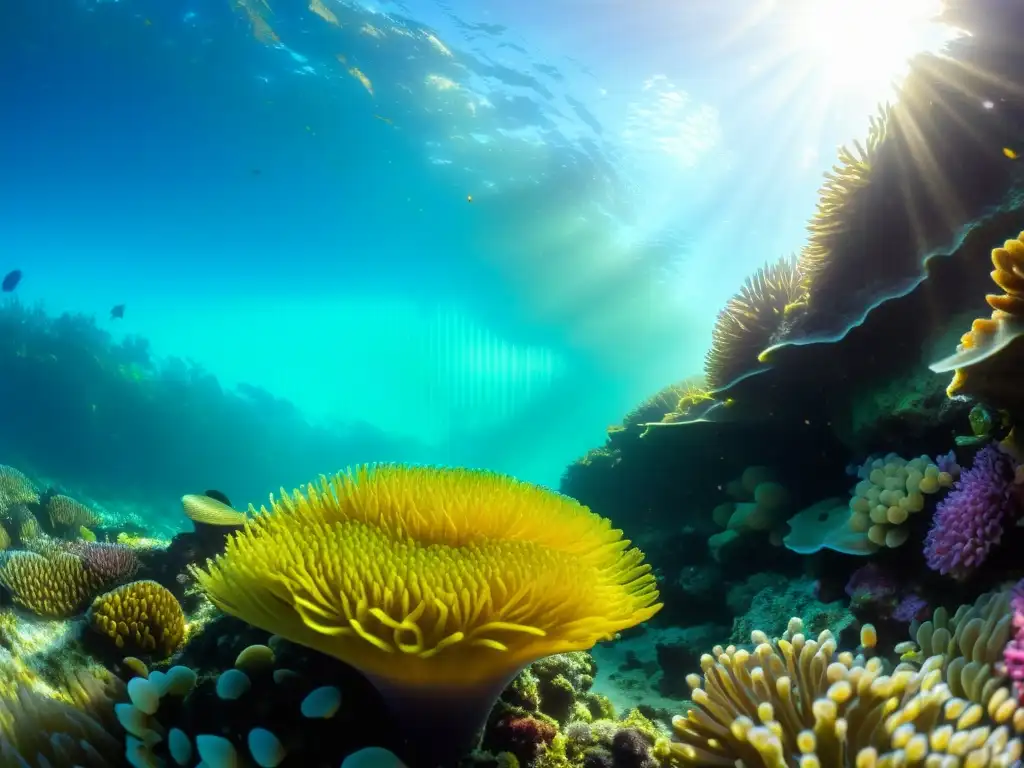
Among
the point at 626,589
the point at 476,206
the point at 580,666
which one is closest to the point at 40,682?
the point at 580,666

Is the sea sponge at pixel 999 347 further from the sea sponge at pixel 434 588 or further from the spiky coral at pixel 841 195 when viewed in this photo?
the spiky coral at pixel 841 195

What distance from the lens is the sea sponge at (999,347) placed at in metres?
2.36

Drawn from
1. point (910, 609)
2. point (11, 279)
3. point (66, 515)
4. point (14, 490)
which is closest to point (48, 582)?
point (66, 515)

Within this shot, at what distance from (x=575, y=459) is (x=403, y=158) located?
52.9 feet

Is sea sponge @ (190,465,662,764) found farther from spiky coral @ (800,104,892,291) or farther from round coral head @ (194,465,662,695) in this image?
spiky coral @ (800,104,892,291)

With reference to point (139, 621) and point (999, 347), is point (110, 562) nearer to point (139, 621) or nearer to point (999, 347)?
point (139, 621)

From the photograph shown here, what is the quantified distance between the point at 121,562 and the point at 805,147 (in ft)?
82.8

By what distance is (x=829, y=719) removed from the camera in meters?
1.70

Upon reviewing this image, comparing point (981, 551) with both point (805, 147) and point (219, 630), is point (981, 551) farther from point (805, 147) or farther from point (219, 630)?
point (805, 147)

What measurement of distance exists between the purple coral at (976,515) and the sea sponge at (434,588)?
2.05 m

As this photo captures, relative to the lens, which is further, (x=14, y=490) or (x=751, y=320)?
(x=14, y=490)

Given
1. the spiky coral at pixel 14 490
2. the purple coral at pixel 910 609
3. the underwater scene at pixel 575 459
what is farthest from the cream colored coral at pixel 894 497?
the spiky coral at pixel 14 490

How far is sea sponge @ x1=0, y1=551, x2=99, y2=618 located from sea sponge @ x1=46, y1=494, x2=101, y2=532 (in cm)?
450

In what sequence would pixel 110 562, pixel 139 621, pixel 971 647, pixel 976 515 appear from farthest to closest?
1. pixel 110 562
2. pixel 139 621
3. pixel 976 515
4. pixel 971 647
